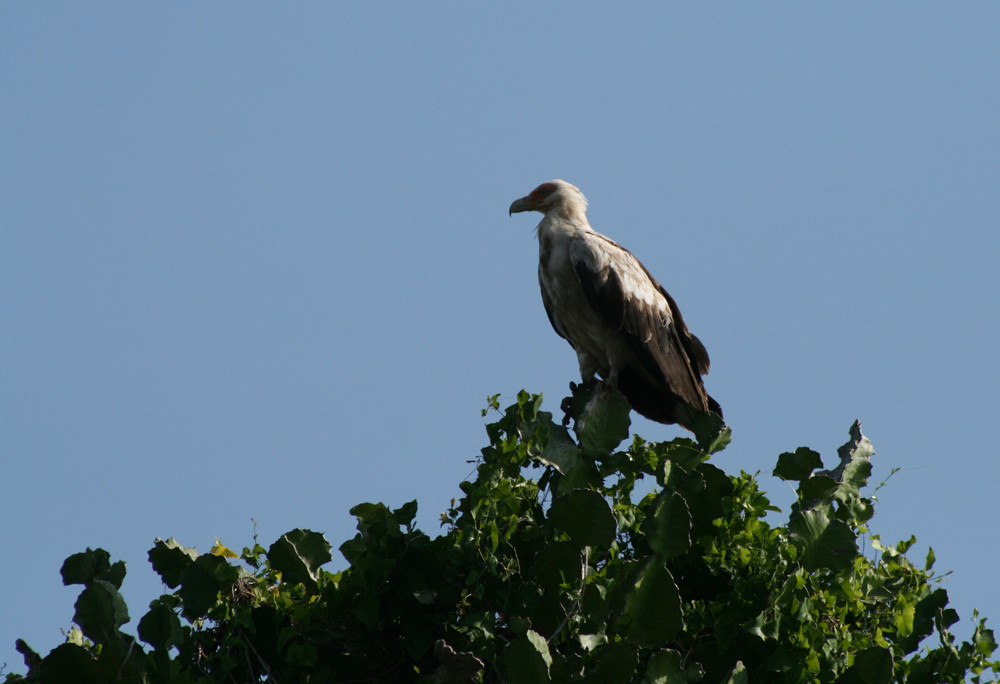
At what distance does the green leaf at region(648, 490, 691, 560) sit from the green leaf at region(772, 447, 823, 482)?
40.6 inches

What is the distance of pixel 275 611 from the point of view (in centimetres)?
471

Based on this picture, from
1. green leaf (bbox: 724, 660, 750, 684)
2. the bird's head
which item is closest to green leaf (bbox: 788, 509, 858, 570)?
green leaf (bbox: 724, 660, 750, 684)

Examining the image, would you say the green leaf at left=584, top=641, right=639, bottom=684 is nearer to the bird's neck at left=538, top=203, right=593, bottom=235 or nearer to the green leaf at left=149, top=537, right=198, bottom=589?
the green leaf at left=149, top=537, right=198, bottom=589

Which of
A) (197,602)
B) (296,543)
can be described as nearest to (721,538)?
(296,543)

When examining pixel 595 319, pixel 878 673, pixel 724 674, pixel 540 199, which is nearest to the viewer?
pixel 878 673

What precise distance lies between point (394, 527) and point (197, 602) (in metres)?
0.87

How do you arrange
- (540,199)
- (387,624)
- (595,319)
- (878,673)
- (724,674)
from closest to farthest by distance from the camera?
1. (878,673)
2. (724,674)
3. (387,624)
4. (595,319)
5. (540,199)

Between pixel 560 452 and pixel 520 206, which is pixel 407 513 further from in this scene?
pixel 520 206

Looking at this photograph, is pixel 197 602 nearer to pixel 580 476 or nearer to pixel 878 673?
pixel 580 476

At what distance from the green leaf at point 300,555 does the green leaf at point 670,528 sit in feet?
4.79

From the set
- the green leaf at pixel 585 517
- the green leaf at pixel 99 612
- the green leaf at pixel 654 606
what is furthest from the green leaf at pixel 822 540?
the green leaf at pixel 99 612

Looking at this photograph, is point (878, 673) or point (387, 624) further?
point (387, 624)

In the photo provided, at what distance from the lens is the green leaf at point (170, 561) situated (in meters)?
4.74

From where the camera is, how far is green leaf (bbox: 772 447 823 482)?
4.90 m
